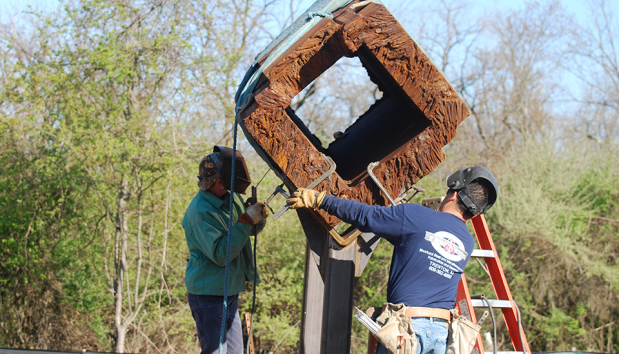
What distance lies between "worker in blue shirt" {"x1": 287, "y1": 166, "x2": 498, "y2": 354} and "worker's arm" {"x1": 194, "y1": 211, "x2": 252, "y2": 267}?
74cm

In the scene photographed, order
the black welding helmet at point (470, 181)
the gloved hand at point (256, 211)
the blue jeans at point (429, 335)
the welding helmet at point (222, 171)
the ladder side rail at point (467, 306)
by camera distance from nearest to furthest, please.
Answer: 1. the blue jeans at point (429, 335)
2. the black welding helmet at point (470, 181)
3. the gloved hand at point (256, 211)
4. the ladder side rail at point (467, 306)
5. the welding helmet at point (222, 171)

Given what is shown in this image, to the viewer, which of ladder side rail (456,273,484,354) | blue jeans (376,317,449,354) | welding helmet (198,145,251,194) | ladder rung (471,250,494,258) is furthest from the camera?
ladder rung (471,250,494,258)

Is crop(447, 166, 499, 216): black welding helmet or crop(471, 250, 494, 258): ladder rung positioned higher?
crop(447, 166, 499, 216): black welding helmet

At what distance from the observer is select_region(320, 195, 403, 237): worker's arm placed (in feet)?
7.44

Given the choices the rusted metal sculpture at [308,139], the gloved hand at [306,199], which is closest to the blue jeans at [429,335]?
the rusted metal sculpture at [308,139]

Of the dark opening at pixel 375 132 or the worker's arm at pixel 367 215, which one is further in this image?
the dark opening at pixel 375 132

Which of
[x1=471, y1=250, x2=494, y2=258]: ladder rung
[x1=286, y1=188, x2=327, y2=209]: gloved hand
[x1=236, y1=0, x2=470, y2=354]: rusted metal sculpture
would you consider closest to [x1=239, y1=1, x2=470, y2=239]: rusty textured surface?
[x1=236, y1=0, x2=470, y2=354]: rusted metal sculpture

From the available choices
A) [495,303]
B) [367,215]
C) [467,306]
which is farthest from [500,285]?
[367,215]

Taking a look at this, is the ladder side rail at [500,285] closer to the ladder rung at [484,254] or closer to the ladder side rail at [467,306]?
the ladder rung at [484,254]

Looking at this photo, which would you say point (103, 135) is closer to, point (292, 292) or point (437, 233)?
point (292, 292)

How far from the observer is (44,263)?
7.02 m

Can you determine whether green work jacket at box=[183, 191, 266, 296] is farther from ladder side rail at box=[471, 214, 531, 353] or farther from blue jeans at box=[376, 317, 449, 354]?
ladder side rail at box=[471, 214, 531, 353]

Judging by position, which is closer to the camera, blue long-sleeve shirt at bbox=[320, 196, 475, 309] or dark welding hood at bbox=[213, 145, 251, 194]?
blue long-sleeve shirt at bbox=[320, 196, 475, 309]

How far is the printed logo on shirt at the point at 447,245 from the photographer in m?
2.32
